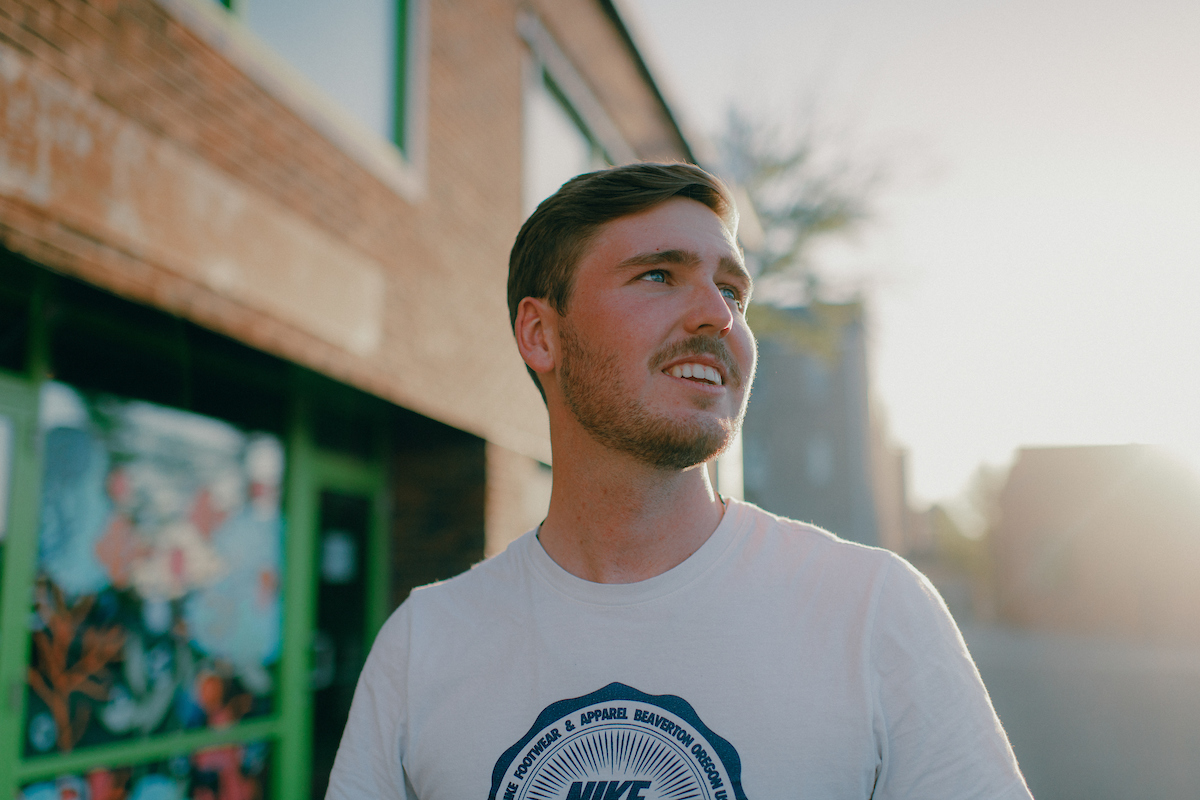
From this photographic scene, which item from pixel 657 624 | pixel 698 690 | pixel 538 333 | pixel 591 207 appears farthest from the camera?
pixel 538 333

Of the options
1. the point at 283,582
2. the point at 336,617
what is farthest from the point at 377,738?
the point at 336,617

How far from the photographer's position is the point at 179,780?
409cm

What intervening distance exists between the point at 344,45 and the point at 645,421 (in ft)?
13.4

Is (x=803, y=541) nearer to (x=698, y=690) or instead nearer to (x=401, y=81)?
(x=698, y=690)

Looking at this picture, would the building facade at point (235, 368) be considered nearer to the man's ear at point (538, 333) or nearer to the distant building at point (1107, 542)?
the man's ear at point (538, 333)

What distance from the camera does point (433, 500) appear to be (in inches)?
236

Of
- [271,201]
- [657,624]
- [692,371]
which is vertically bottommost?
[657,624]

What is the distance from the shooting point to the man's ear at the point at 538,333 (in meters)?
2.15

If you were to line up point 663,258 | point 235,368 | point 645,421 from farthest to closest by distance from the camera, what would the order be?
1. point 235,368
2. point 663,258
3. point 645,421

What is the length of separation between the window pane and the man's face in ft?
10.1

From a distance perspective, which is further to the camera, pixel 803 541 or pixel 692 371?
pixel 692 371

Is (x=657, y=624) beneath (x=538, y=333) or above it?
beneath

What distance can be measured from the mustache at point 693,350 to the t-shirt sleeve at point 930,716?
612 millimetres

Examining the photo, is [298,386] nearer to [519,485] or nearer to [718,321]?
[519,485]
